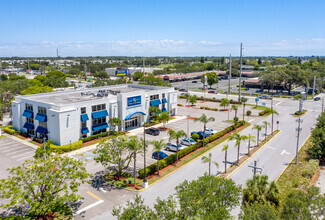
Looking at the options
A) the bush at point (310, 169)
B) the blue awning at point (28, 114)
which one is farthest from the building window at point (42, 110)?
the bush at point (310, 169)

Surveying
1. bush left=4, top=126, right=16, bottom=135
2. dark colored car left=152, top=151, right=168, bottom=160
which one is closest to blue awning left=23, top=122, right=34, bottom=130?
bush left=4, top=126, right=16, bottom=135

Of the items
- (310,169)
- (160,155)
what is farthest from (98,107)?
(310,169)

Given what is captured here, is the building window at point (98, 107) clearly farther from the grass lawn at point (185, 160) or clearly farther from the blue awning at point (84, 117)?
the grass lawn at point (185, 160)

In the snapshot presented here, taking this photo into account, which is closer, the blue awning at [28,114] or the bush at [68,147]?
the bush at [68,147]

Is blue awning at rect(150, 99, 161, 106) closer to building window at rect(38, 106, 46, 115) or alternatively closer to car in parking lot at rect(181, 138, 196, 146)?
car in parking lot at rect(181, 138, 196, 146)

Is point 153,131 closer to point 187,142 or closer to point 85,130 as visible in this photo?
point 187,142

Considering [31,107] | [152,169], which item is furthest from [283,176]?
[31,107]
